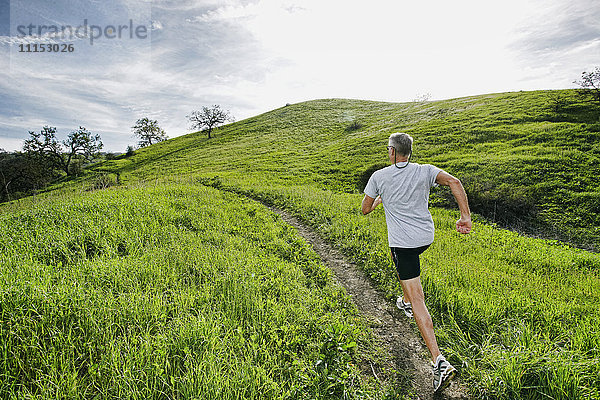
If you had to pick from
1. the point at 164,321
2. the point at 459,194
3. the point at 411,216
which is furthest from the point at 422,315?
the point at 164,321

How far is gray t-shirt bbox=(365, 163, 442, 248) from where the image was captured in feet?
12.9

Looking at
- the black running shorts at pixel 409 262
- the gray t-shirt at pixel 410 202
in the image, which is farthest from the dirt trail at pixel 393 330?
the gray t-shirt at pixel 410 202

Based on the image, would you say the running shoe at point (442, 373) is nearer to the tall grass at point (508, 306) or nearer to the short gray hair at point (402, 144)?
the tall grass at point (508, 306)

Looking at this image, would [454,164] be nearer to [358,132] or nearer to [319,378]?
[319,378]

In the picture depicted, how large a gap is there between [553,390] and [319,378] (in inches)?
106

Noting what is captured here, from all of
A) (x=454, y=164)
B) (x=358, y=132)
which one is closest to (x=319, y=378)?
(x=454, y=164)

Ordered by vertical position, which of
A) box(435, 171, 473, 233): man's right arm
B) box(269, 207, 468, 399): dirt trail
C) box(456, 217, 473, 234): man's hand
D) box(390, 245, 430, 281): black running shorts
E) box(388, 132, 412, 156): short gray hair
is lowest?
box(269, 207, 468, 399): dirt trail

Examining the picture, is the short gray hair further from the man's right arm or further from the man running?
the man's right arm

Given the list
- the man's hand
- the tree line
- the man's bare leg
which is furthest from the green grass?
the tree line

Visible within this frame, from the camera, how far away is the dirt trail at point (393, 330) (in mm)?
3701

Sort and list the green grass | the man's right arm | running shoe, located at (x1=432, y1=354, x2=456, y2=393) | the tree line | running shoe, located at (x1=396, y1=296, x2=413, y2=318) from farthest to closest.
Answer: the tree line → running shoe, located at (x1=396, y1=296, x2=413, y2=318) → the man's right arm → running shoe, located at (x1=432, y1=354, x2=456, y2=393) → the green grass

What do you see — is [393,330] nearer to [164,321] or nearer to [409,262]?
[409,262]

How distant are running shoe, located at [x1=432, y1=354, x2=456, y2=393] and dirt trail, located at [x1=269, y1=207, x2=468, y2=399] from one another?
197 mm

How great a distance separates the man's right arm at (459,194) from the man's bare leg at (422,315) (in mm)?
1027
